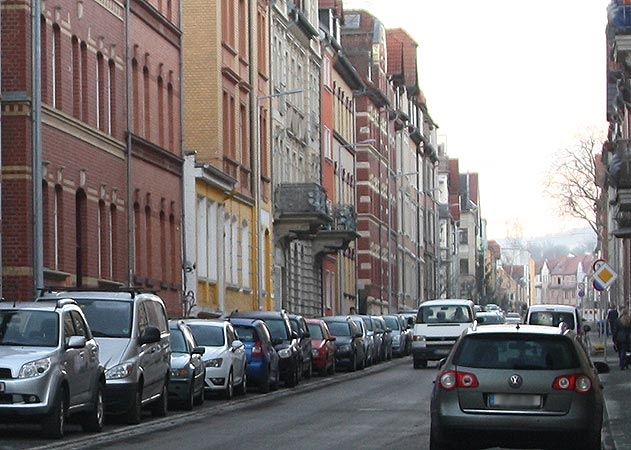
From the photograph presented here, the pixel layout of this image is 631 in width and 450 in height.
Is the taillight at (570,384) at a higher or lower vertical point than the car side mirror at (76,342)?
lower

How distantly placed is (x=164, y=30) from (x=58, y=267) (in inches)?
558

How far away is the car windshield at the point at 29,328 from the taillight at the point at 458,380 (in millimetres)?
6448

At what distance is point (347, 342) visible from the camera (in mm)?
54812

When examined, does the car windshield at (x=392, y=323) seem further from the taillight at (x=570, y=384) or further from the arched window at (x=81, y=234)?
the taillight at (x=570, y=384)

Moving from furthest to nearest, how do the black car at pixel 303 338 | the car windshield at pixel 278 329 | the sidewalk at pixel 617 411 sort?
the black car at pixel 303 338 → the car windshield at pixel 278 329 → the sidewalk at pixel 617 411

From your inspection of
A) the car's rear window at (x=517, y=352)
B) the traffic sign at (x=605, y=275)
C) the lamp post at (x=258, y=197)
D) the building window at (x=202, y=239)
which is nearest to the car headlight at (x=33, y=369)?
the car's rear window at (x=517, y=352)

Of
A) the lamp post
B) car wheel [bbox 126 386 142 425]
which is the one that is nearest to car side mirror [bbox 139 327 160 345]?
car wheel [bbox 126 386 142 425]

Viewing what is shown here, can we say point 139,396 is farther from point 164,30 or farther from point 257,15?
point 257,15

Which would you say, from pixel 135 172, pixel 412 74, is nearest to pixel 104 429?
pixel 135 172

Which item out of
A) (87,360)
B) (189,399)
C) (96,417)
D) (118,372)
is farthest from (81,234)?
(87,360)

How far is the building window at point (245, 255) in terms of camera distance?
209 feet

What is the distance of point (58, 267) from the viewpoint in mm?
40812

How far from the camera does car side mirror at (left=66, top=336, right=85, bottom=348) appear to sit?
80.8 ft

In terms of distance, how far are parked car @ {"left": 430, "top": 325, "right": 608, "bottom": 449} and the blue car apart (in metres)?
18.8
